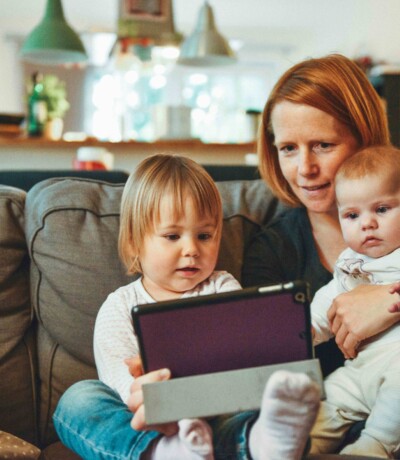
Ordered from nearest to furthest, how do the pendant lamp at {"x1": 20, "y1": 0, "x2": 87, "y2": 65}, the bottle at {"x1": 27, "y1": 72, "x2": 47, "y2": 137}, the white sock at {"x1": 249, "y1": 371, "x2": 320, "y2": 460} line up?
1. the white sock at {"x1": 249, "y1": 371, "x2": 320, "y2": 460}
2. the pendant lamp at {"x1": 20, "y1": 0, "x2": 87, "y2": 65}
3. the bottle at {"x1": 27, "y1": 72, "x2": 47, "y2": 137}

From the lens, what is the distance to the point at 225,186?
1.72m

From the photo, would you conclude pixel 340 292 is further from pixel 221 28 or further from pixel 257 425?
pixel 221 28

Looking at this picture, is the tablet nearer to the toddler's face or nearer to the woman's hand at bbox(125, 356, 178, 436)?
the woman's hand at bbox(125, 356, 178, 436)

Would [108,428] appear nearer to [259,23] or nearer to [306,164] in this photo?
[306,164]

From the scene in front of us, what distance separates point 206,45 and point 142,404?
4064 millimetres

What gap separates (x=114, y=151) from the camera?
4688 millimetres

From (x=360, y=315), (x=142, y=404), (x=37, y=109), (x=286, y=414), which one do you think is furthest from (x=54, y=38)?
(x=286, y=414)

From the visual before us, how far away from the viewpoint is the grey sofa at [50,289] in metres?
1.46

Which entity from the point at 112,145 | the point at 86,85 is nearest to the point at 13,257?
the point at 112,145

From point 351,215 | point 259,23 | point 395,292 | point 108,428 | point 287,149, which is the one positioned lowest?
point 108,428

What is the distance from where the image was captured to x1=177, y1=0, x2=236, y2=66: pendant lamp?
15.3ft

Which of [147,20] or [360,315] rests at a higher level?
[147,20]

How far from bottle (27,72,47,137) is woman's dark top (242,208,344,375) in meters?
3.73

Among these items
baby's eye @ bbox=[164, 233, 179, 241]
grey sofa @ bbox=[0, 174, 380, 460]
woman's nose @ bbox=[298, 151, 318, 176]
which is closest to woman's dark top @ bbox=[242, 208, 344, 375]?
grey sofa @ bbox=[0, 174, 380, 460]
